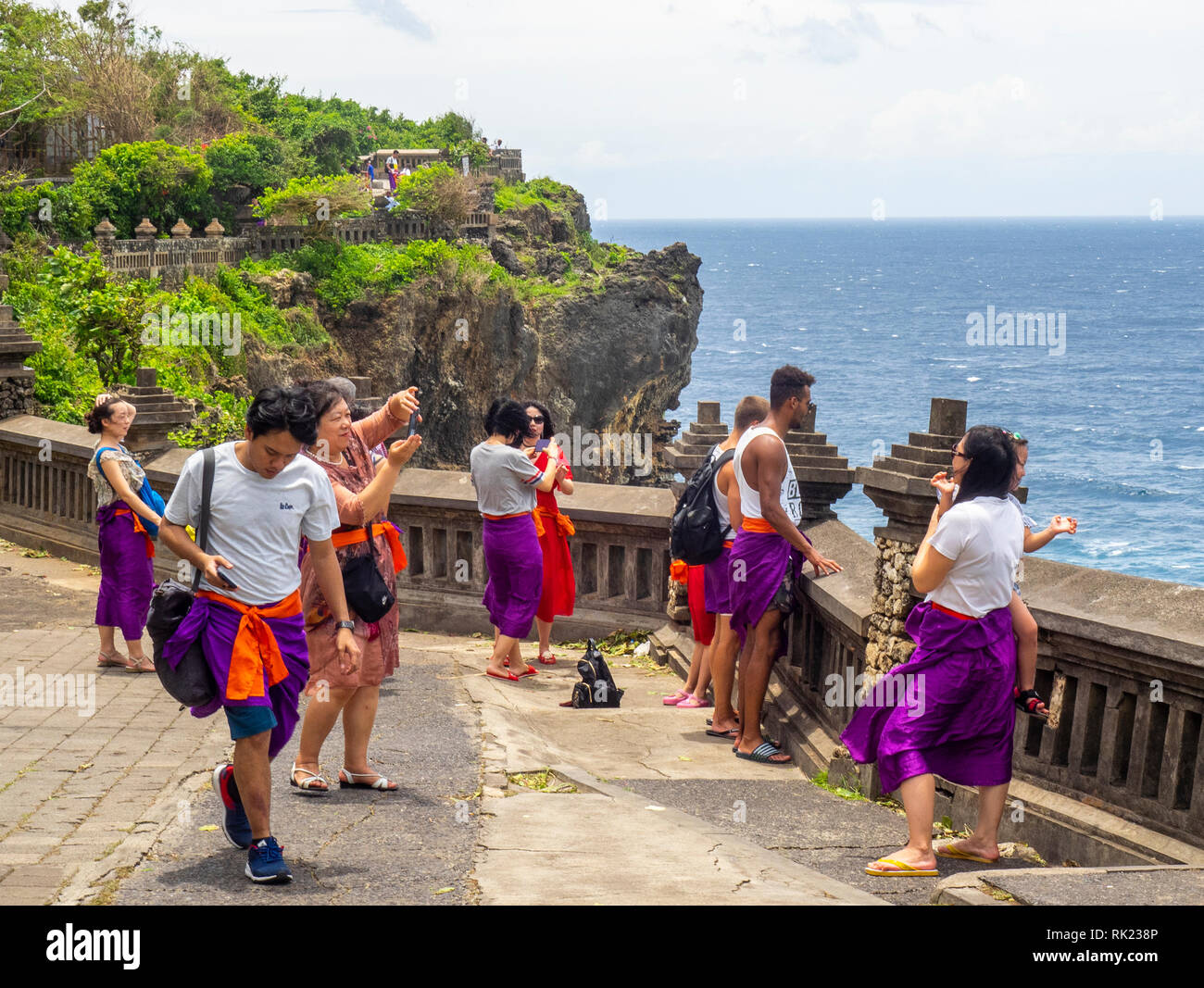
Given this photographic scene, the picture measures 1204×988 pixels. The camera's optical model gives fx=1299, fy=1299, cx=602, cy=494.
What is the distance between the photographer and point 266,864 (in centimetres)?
440

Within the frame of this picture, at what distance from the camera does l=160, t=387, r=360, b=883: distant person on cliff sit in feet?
14.9

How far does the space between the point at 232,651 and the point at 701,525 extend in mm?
3633

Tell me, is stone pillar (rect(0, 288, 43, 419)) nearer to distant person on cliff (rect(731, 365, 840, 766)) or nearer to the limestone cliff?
distant person on cliff (rect(731, 365, 840, 766))

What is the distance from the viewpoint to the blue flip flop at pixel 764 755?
7324 millimetres

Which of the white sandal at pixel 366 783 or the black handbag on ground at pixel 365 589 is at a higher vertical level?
the black handbag on ground at pixel 365 589

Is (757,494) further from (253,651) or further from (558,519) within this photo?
(253,651)

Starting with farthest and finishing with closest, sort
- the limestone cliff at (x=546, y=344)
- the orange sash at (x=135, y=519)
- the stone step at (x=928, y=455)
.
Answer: the limestone cliff at (x=546, y=344)
the orange sash at (x=135, y=519)
the stone step at (x=928, y=455)

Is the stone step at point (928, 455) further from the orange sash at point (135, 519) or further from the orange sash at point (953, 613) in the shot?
the orange sash at point (135, 519)

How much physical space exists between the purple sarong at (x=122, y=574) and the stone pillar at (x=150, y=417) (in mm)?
2897

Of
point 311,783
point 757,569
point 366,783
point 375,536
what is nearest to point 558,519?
point 757,569

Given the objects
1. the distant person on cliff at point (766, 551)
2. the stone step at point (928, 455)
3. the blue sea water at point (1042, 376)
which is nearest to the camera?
the stone step at point (928, 455)

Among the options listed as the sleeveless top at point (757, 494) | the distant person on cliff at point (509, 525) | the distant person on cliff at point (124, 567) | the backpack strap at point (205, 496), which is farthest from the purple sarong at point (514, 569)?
the backpack strap at point (205, 496)

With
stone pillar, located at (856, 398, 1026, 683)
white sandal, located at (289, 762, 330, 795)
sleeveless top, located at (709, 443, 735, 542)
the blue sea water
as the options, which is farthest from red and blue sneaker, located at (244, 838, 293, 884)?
the blue sea water
